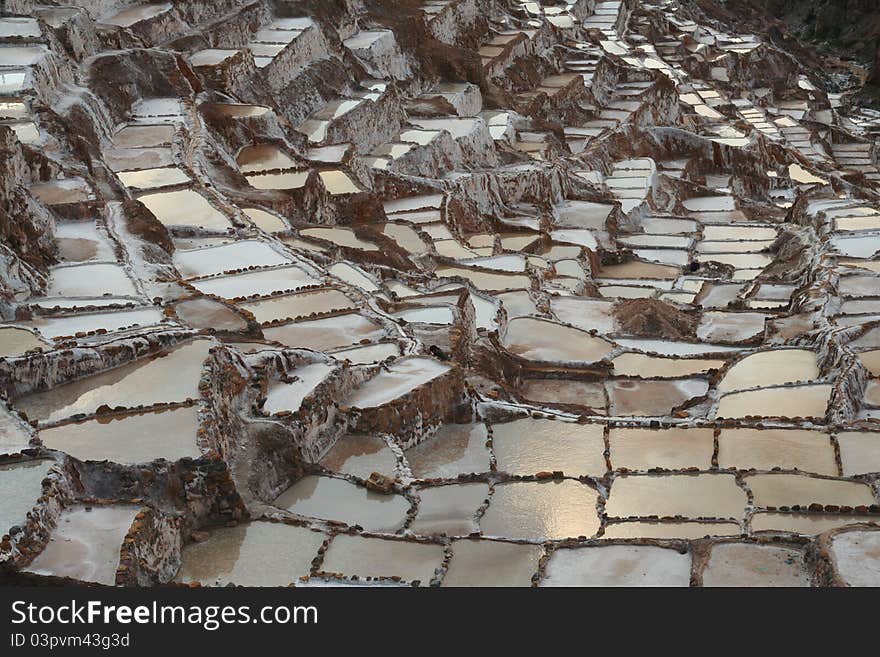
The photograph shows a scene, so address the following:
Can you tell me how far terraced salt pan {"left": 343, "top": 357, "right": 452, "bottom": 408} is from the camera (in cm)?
1345

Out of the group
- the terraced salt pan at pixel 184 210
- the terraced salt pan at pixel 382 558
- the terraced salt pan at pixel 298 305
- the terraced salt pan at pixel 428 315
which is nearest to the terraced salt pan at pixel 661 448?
the terraced salt pan at pixel 382 558

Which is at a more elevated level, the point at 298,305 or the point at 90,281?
the point at 90,281

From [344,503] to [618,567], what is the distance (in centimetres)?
300

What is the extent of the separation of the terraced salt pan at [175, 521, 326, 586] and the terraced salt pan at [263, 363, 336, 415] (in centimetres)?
179

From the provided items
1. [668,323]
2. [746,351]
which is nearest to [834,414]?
[746,351]

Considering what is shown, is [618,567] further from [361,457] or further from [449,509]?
[361,457]

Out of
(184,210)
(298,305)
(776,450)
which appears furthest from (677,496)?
(184,210)

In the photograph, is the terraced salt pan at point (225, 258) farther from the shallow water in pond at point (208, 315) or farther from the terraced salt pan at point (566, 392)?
the terraced salt pan at point (566, 392)

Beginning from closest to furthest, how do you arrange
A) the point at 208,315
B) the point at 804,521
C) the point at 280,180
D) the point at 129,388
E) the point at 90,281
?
the point at 804,521, the point at 129,388, the point at 208,315, the point at 90,281, the point at 280,180

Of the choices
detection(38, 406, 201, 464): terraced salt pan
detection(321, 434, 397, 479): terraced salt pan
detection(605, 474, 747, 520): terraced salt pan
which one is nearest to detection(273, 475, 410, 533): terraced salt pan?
detection(321, 434, 397, 479): terraced salt pan

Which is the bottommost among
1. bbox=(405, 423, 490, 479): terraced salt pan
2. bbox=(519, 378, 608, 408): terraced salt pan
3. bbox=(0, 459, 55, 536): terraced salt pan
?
bbox=(519, 378, 608, 408): terraced salt pan

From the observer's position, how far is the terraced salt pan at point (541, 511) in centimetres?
1171

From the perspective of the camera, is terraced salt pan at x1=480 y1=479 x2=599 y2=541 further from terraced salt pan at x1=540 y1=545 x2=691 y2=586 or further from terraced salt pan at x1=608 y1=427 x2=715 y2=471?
terraced salt pan at x1=608 y1=427 x2=715 y2=471

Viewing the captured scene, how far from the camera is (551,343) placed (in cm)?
1794
